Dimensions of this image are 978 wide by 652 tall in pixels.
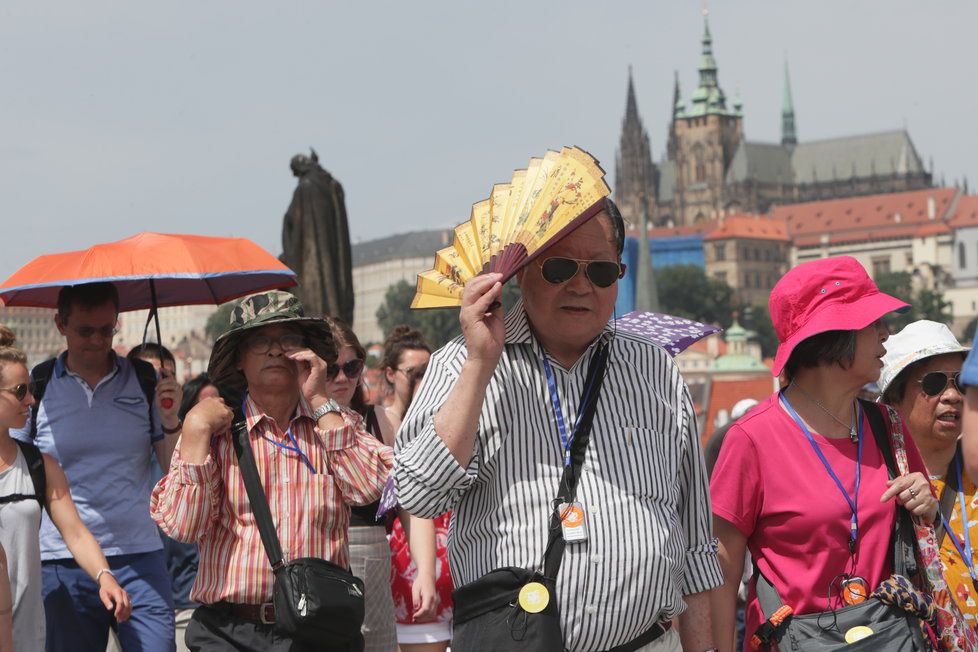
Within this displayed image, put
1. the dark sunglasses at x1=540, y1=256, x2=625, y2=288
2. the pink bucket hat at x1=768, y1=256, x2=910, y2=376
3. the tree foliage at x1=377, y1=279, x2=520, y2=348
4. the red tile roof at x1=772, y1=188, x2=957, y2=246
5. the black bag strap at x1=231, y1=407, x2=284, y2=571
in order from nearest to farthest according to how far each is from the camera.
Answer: the dark sunglasses at x1=540, y1=256, x2=625, y2=288, the pink bucket hat at x1=768, y1=256, x2=910, y2=376, the black bag strap at x1=231, y1=407, x2=284, y2=571, the tree foliage at x1=377, y1=279, x2=520, y2=348, the red tile roof at x1=772, y1=188, x2=957, y2=246

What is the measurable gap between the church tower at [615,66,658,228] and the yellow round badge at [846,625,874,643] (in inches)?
5155

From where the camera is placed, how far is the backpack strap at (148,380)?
14.6ft

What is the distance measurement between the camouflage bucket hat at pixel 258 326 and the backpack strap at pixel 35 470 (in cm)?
73

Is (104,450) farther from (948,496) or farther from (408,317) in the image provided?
(408,317)

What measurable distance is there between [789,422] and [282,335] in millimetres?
1151

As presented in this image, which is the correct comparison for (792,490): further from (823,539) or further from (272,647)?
(272,647)

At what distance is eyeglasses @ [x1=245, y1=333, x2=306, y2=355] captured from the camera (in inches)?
138

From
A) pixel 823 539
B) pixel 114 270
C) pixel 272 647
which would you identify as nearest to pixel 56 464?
pixel 114 270

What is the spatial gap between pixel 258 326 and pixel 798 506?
1266 millimetres

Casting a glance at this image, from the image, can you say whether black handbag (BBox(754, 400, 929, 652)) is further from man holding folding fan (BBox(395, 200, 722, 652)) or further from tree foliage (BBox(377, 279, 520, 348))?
tree foliage (BBox(377, 279, 520, 348))

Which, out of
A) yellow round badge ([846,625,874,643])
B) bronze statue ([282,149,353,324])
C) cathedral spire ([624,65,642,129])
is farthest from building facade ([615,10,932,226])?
yellow round badge ([846,625,874,643])

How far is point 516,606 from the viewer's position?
257 centimetres

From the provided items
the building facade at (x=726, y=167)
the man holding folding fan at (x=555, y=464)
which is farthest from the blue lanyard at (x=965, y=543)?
the building facade at (x=726, y=167)

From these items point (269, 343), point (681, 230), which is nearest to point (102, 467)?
point (269, 343)
